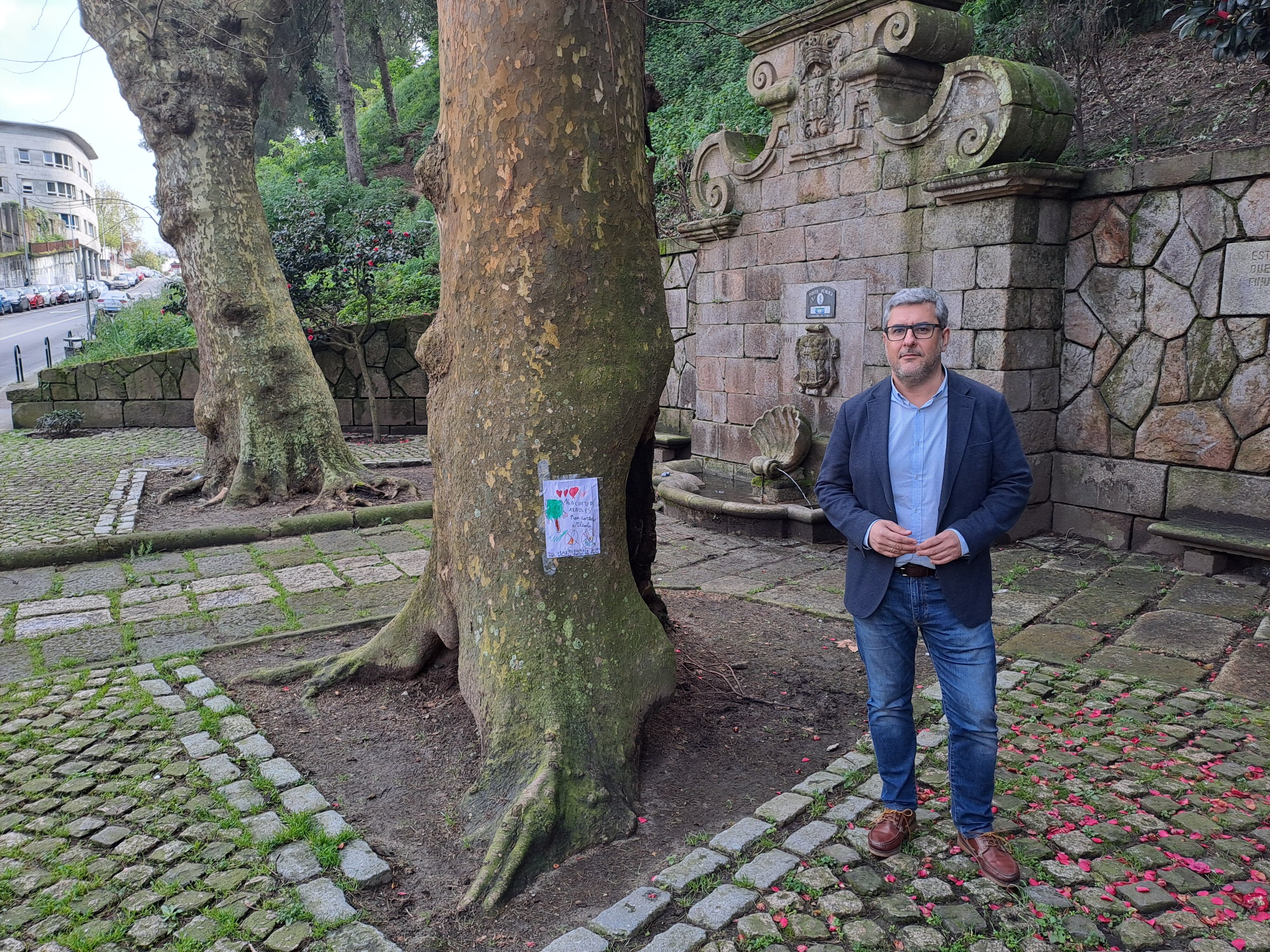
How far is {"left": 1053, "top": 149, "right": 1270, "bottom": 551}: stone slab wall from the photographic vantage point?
5824 mm

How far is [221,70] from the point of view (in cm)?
841

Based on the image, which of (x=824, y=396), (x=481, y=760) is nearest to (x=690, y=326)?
(x=824, y=396)

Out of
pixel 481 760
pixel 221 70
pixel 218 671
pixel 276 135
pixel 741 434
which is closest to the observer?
pixel 481 760

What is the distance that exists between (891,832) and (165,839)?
2413 mm

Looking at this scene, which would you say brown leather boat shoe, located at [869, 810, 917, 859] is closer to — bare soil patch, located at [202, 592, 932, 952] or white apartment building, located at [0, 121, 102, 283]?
bare soil patch, located at [202, 592, 932, 952]

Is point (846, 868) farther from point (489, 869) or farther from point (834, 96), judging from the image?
point (834, 96)

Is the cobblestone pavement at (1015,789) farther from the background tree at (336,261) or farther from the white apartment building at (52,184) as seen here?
the white apartment building at (52,184)

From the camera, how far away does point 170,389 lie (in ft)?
46.2

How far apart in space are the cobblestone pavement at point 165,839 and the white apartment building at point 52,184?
7202 centimetres

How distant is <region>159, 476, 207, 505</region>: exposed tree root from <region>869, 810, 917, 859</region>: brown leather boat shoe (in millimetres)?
7927

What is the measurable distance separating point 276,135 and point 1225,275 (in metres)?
36.3

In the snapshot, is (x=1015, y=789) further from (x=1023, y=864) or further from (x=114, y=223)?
(x=114, y=223)

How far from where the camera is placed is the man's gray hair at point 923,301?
2689 millimetres

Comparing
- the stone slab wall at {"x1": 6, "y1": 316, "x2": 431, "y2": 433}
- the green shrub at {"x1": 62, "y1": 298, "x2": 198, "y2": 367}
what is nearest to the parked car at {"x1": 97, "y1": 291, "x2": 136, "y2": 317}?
the green shrub at {"x1": 62, "y1": 298, "x2": 198, "y2": 367}
